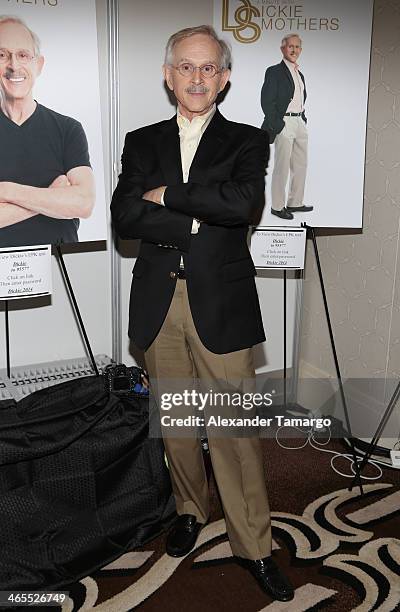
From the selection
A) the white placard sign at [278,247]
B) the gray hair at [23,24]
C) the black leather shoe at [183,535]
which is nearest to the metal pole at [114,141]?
the gray hair at [23,24]

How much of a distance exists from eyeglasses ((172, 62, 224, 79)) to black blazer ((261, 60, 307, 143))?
462 millimetres

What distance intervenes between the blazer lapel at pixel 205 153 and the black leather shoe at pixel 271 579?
1.14 m

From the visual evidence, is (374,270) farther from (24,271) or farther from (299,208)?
(24,271)

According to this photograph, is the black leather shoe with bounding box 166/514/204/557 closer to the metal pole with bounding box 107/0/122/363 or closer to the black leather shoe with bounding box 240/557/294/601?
the black leather shoe with bounding box 240/557/294/601

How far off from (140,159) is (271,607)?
1.36 m

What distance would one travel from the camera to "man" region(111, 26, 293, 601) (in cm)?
189

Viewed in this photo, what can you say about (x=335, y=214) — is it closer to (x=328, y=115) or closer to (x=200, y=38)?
(x=328, y=115)

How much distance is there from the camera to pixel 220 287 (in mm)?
1919

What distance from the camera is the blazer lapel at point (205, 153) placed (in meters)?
1.92

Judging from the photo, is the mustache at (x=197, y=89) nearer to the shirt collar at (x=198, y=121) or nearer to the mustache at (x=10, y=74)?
the shirt collar at (x=198, y=121)

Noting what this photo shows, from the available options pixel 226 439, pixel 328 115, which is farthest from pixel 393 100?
pixel 226 439

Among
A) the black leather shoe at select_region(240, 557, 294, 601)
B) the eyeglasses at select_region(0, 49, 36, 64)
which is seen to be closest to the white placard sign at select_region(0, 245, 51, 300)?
the eyeglasses at select_region(0, 49, 36, 64)

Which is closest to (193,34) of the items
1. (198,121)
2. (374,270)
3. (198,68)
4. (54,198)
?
(198,68)

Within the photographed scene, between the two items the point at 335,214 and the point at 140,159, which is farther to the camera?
the point at 335,214
